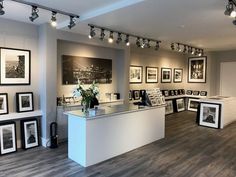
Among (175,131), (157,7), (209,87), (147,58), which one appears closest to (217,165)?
(175,131)

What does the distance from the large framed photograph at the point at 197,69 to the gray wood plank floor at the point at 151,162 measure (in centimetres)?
416

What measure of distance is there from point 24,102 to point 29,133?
69 centimetres

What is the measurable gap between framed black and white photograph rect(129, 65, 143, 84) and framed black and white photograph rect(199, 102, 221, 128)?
2.31 metres

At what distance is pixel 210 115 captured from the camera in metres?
6.47

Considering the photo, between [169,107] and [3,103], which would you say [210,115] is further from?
[3,103]

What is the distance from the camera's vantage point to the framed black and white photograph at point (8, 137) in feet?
13.3

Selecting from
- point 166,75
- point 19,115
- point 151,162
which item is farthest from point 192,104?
point 19,115

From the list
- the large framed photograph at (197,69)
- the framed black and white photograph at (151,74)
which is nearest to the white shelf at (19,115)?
the framed black and white photograph at (151,74)

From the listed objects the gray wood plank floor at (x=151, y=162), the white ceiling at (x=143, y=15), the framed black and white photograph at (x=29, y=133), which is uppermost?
the white ceiling at (x=143, y=15)

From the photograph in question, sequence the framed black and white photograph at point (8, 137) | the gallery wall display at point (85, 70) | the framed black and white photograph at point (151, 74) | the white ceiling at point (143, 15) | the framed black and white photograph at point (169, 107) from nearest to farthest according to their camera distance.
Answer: the white ceiling at point (143, 15) < the framed black and white photograph at point (8, 137) < the gallery wall display at point (85, 70) < the framed black and white photograph at point (151, 74) < the framed black and white photograph at point (169, 107)

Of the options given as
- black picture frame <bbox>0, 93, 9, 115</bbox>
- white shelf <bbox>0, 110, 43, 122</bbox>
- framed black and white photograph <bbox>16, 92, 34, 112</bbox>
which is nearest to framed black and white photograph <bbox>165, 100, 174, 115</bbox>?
white shelf <bbox>0, 110, 43, 122</bbox>

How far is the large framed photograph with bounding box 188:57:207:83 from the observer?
8.77 m

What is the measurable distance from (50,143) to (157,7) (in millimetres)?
Answer: 3547

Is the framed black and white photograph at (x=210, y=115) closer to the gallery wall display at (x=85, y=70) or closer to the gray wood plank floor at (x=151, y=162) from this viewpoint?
the gray wood plank floor at (x=151, y=162)
